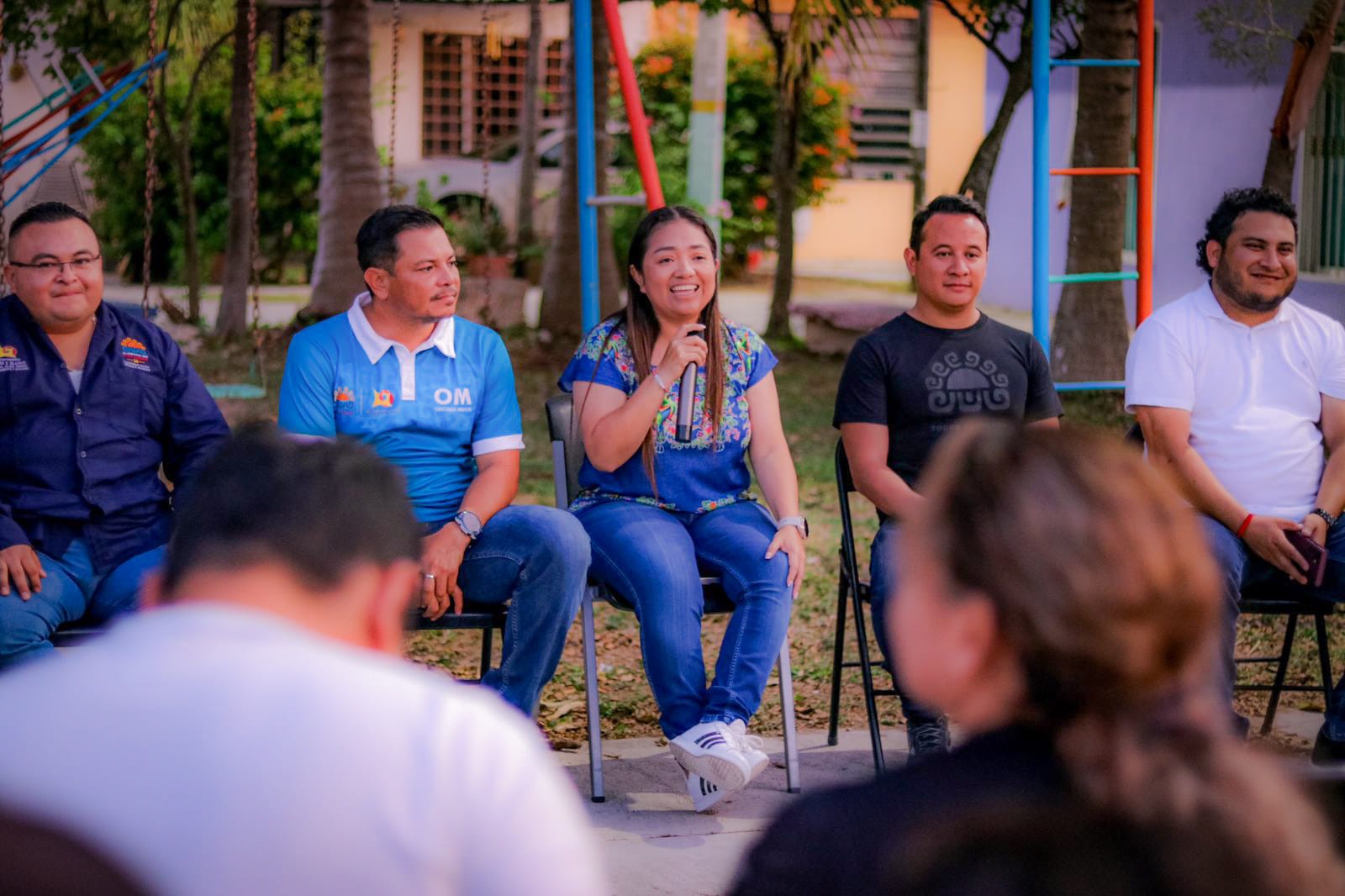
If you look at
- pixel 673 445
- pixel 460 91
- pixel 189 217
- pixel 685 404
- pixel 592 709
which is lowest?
pixel 592 709

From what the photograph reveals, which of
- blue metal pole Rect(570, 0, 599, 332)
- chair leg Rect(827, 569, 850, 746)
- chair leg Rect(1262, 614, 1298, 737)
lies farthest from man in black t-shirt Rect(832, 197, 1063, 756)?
blue metal pole Rect(570, 0, 599, 332)

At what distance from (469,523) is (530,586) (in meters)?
0.26

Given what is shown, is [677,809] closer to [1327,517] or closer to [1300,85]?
[1327,517]

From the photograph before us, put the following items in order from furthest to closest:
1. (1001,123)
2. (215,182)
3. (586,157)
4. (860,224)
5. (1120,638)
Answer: (860,224) < (215,182) < (1001,123) < (586,157) < (1120,638)

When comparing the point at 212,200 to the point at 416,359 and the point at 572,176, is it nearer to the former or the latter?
the point at 572,176

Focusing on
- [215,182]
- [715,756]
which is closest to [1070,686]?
[715,756]

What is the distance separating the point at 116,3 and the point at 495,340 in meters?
8.88

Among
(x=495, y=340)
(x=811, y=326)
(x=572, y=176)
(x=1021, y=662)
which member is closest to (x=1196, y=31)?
(x=811, y=326)

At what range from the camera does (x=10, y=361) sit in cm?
387

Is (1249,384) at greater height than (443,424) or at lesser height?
greater

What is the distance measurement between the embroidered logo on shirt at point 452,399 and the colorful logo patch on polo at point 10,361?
1.08m

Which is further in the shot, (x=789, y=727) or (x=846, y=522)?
(x=846, y=522)

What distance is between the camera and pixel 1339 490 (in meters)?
4.28

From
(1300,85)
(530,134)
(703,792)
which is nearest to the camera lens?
(703,792)
